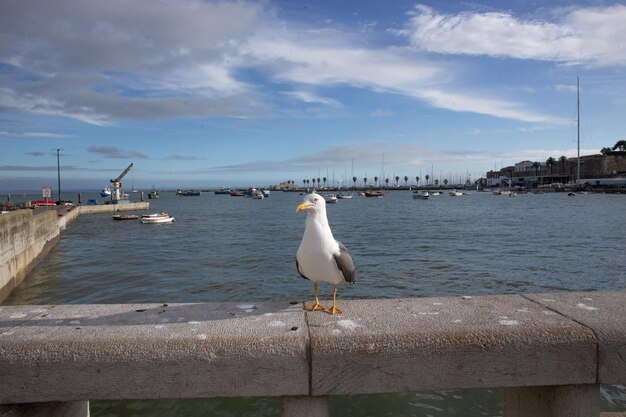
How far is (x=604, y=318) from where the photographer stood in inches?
105

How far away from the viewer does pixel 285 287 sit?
15297 millimetres

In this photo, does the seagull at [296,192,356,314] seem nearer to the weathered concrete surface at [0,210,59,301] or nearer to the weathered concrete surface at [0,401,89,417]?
the weathered concrete surface at [0,401,89,417]

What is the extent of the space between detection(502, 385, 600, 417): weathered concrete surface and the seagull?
154 cm

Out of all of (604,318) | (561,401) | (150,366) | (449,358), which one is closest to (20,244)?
(150,366)

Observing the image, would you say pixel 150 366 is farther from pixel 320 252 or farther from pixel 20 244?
pixel 20 244

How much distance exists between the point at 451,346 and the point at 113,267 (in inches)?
841

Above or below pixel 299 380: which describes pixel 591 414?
below

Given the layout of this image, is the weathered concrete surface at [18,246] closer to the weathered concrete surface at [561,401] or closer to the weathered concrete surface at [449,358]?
the weathered concrete surface at [449,358]

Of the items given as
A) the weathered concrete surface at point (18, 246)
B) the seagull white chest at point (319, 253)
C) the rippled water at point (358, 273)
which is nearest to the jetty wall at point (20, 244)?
the weathered concrete surface at point (18, 246)

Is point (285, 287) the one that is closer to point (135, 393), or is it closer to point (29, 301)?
point (29, 301)

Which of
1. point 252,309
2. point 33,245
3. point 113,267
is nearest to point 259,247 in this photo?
point 113,267

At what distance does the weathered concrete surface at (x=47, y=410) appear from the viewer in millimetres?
2256

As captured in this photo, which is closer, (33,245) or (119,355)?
(119,355)

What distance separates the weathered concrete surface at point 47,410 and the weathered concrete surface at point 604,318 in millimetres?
3088
